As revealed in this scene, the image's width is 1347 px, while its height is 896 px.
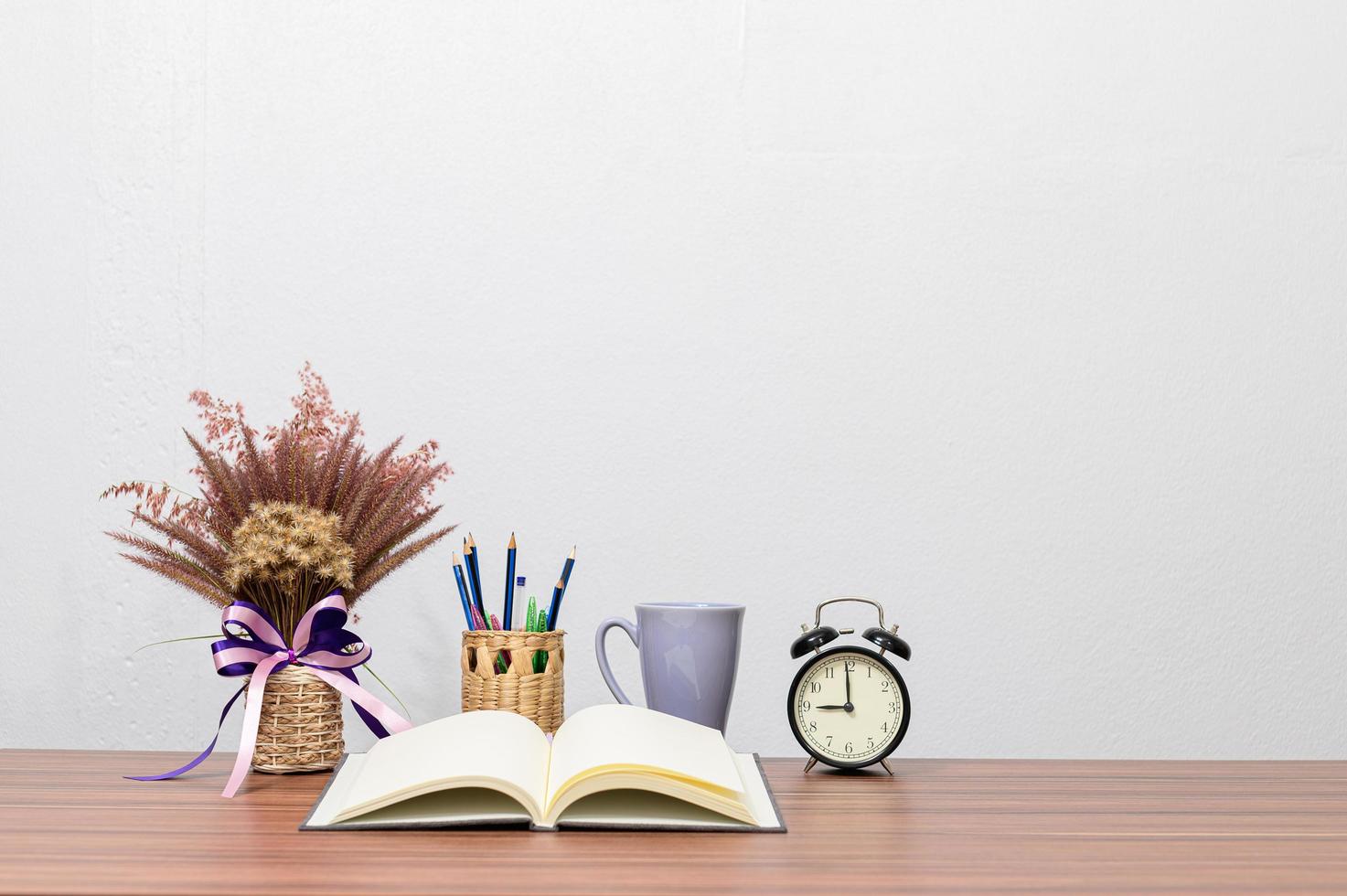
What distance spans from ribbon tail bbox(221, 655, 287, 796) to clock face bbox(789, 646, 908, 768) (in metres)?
0.45

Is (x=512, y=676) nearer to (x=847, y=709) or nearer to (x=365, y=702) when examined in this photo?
(x=365, y=702)

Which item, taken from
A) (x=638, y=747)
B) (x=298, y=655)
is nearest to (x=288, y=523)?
(x=298, y=655)

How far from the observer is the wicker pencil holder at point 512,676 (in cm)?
94

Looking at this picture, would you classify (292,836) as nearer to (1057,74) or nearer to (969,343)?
(969,343)

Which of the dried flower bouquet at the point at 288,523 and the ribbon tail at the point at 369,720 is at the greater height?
the dried flower bouquet at the point at 288,523

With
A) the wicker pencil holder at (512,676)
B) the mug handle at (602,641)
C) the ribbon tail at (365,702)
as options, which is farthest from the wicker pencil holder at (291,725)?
the mug handle at (602,641)

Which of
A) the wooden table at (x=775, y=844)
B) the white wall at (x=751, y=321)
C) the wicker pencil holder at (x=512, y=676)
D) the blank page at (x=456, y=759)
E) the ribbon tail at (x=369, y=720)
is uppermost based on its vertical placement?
the white wall at (x=751, y=321)

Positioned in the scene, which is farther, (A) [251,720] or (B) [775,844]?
Answer: (A) [251,720]

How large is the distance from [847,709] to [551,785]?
12.5 inches

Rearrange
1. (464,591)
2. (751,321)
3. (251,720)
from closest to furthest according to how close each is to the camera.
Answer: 1. (251,720)
2. (464,591)
3. (751,321)

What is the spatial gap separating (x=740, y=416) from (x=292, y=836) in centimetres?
68

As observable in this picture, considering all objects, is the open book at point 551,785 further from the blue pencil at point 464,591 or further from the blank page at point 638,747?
the blue pencil at point 464,591

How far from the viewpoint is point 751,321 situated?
3.97ft

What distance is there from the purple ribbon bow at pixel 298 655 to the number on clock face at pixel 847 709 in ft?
1.17
